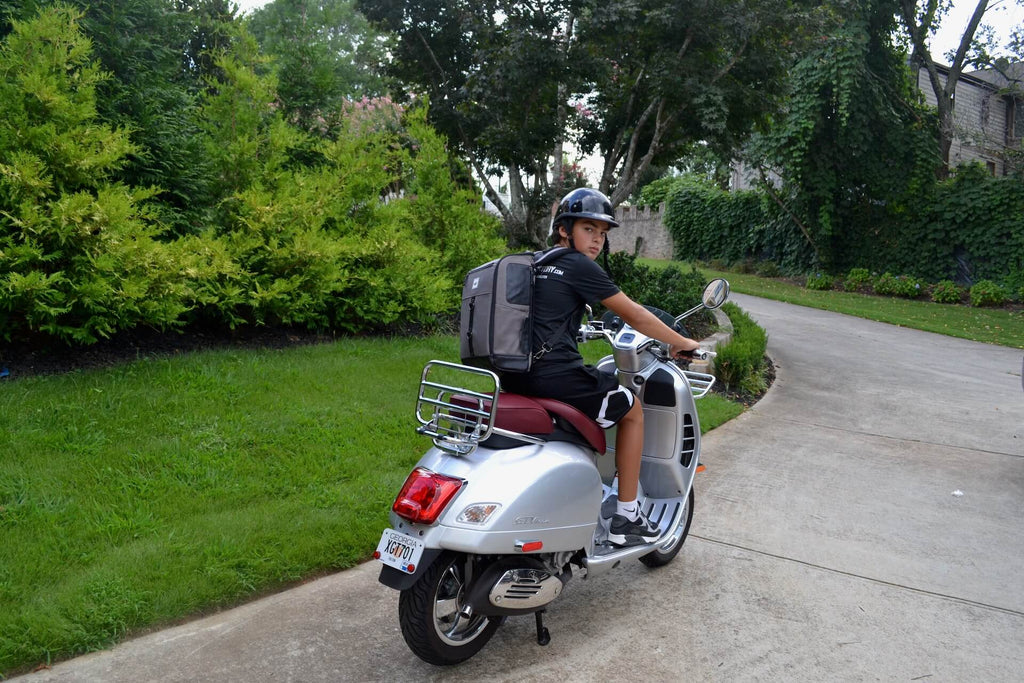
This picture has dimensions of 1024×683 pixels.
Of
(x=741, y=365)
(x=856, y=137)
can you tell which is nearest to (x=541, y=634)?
(x=741, y=365)

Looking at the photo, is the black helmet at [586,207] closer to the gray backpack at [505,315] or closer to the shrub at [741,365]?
the gray backpack at [505,315]

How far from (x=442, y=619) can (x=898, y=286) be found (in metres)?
19.1

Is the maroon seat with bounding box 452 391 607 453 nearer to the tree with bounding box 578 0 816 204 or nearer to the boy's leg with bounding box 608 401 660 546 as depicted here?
the boy's leg with bounding box 608 401 660 546

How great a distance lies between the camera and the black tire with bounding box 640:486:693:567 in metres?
4.18

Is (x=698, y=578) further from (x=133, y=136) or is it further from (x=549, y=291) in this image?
(x=133, y=136)

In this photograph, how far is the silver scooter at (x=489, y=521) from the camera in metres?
3.03

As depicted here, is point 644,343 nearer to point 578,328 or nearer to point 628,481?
point 578,328

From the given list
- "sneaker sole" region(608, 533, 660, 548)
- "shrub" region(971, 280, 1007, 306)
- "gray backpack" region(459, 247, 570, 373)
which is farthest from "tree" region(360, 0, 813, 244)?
"shrub" region(971, 280, 1007, 306)

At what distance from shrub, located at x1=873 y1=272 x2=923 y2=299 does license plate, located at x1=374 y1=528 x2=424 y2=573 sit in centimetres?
1902

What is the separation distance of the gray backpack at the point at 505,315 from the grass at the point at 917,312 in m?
12.2

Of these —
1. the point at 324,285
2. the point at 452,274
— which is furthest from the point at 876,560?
the point at 452,274

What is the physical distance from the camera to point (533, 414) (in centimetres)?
333

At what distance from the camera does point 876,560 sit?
14.6 feet

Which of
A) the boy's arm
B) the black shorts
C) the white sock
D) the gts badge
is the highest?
the boy's arm
